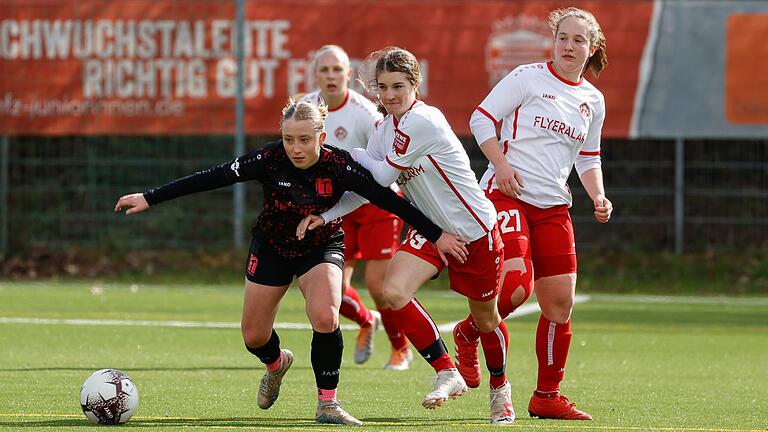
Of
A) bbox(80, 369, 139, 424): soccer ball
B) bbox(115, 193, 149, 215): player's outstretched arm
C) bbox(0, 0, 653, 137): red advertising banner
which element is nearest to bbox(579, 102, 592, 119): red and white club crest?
bbox(115, 193, 149, 215): player's outstretched arm

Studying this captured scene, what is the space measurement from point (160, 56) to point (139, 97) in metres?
0.57

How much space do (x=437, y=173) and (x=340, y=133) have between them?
2898mm

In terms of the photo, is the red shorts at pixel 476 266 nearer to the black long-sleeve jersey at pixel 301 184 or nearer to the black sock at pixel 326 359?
the black long-sleeve jersey at pixel 301 184

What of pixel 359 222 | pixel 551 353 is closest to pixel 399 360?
pixel 359 222

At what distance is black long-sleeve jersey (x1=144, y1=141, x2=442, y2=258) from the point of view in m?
7.30

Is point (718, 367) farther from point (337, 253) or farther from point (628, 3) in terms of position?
point (628, 3)

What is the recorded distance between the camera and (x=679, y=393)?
28.7 ft

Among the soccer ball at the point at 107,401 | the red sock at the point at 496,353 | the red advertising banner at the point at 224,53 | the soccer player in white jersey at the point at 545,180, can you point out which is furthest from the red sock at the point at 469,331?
the red advertising banner at the point at 224,53

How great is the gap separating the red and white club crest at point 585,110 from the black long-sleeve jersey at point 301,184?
1.15m

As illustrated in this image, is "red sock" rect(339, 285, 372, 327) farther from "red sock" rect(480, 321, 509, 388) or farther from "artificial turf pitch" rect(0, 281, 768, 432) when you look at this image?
"red sock" rect(480, 321, 509, 388)

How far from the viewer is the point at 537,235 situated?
7.71 meters

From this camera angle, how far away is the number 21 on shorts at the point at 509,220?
764 centimetres

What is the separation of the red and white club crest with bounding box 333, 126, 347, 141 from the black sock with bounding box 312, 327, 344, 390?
307 centimetres

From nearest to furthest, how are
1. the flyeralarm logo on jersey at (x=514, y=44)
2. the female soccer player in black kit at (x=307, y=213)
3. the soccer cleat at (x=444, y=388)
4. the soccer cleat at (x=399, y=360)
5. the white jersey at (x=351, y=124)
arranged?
1. the soccer cleat at (x=444, y=388)
2. the female soccer player in black kit at (x=307, y=213)
3. the soccer cleat at (x=399, y=360)
4. the white jersey at (x=351, y=124)
5. the flyeralarm logo on jersey at (x=514, y=44)
